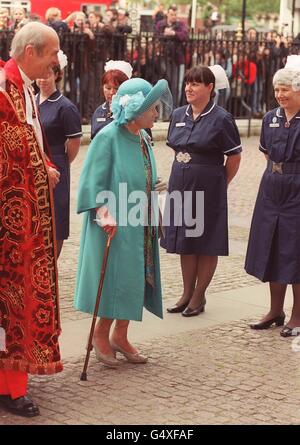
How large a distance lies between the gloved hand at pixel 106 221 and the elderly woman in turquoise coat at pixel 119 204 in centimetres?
1

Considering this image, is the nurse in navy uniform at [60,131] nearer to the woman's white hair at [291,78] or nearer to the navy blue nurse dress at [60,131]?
the navy blue nurse dress at [60,131]

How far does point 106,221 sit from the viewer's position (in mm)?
6188

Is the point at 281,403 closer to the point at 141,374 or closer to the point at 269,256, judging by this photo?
the point at 141,374

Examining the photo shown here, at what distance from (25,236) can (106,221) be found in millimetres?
819

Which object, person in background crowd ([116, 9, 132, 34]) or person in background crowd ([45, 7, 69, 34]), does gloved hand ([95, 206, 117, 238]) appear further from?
person in background crowd ([116, 9, 132, 34])

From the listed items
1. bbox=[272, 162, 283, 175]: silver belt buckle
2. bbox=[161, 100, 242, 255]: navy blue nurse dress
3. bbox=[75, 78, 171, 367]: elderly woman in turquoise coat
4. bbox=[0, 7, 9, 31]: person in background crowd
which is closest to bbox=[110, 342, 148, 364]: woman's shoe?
bbox=[75, 78, 171, 367]: elderly woman in turquoise coat

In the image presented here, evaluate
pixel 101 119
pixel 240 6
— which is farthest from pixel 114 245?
pixel 240 6

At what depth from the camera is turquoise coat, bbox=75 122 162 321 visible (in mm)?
6332

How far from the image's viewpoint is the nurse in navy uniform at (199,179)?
25.5 ft

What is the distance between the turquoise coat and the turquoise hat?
0.10 metres

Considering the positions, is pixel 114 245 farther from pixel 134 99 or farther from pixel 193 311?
pixel 193 311

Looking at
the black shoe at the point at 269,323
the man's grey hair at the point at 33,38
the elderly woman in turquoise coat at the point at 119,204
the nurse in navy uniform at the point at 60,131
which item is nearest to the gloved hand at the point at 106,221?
the elderly woman in turquoise coat at the point at 119,204

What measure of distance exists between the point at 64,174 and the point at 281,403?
120 inches
